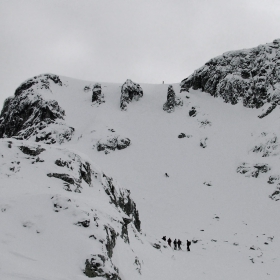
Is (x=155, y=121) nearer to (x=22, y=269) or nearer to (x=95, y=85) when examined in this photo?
(x=95, y=85)

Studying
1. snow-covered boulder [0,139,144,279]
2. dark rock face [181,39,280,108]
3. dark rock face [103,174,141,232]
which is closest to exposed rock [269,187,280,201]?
dark rock face [103,174,141,232]

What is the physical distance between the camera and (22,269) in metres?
7.70

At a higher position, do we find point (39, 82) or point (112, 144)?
point (39, 82)

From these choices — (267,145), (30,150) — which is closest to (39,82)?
(267,145)

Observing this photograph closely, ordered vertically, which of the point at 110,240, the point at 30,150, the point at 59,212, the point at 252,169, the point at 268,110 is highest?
the point at 268,110

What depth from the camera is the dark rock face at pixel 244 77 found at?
52281mm

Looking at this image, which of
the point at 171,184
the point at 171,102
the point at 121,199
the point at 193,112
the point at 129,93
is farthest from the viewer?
the point at 129,93

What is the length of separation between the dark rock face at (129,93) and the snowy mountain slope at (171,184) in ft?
3.49

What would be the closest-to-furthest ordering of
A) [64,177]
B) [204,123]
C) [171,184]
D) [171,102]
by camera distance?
1. [64,177]
2. [171,184]
3. [204,123]
4. [171,102]

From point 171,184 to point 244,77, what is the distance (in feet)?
98.4

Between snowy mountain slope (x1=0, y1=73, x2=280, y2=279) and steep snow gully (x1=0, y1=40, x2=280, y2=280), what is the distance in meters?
0.08

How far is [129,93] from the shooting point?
59062 mm

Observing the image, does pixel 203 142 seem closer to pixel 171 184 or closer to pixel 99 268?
pixel 171 184

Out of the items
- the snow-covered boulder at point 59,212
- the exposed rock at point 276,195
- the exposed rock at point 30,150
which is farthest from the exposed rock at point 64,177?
the exposed rock at point 276,195
